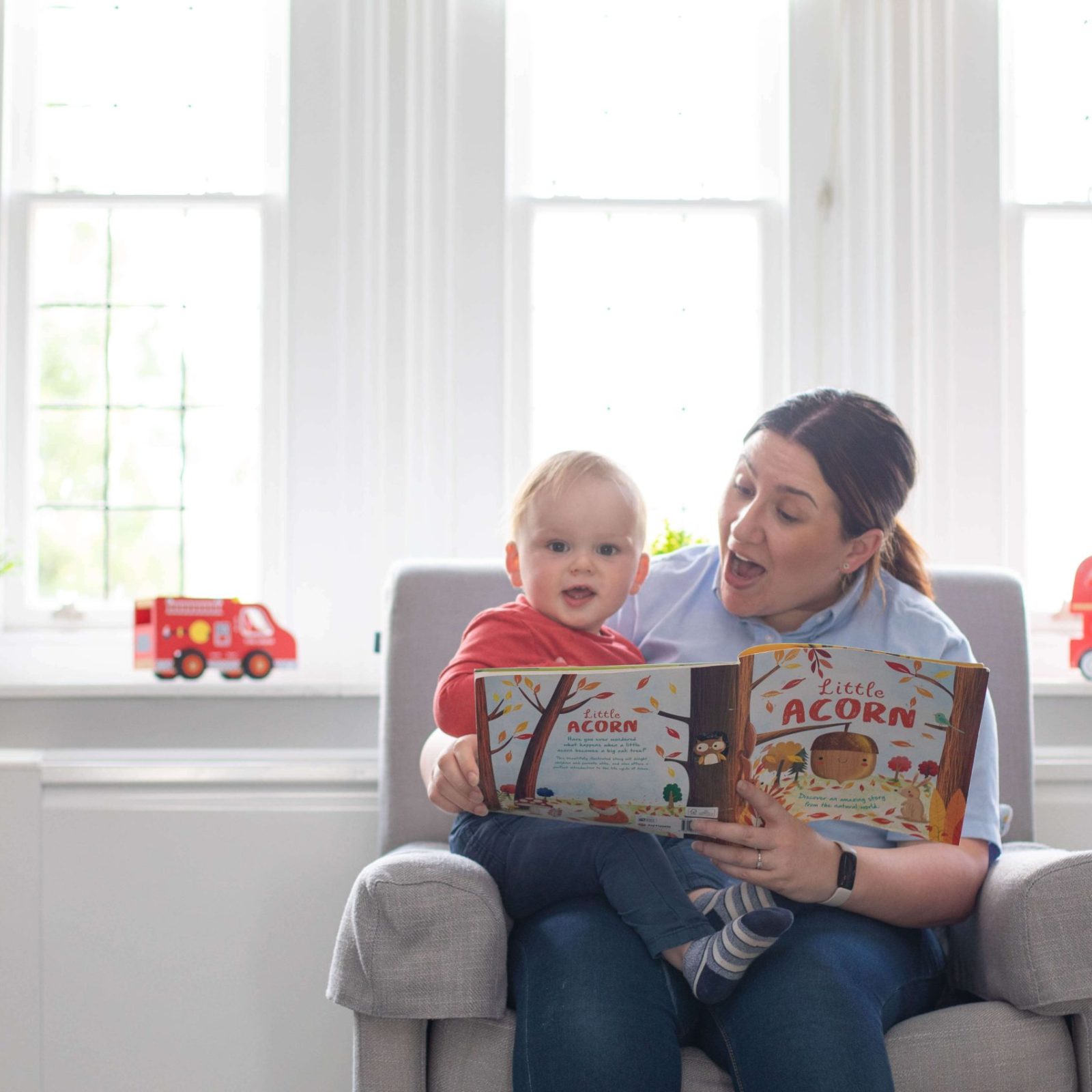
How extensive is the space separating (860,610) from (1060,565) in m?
1.42

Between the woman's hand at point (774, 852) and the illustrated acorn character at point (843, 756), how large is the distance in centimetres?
7

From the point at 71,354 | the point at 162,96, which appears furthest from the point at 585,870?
the point at 162,96

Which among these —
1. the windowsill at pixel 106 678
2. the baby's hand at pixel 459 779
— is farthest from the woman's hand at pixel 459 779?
the windowsill at pixel 106 678

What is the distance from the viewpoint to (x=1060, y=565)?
277 centimetres

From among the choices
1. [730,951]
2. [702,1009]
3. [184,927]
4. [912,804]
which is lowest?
[184,927]

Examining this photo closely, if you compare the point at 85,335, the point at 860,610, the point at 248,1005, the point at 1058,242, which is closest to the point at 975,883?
the point at 860,610

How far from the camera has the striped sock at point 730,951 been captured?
116cm

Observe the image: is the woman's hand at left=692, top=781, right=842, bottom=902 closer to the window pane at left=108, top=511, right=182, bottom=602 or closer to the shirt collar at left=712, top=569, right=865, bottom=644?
the shirt collar at left=712, top=569, right=865, bottom=644

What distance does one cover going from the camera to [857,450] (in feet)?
5.14

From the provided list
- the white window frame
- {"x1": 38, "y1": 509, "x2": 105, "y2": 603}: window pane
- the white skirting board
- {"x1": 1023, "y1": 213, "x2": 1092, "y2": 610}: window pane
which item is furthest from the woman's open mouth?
{"x1": 38, "y1": 509, "x2": 105, "y2": 603}: window pane

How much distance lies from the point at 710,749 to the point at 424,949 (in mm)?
424

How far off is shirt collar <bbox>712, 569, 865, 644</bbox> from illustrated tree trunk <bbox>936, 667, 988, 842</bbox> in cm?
36

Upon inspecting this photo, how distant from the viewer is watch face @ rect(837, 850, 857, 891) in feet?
4.34

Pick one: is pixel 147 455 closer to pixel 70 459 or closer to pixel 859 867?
pixel 70 459
